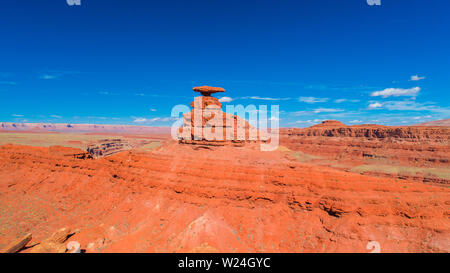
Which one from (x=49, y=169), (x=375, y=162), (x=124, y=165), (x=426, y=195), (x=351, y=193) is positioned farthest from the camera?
(x=375, y=162)

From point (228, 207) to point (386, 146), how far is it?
7859 centimetres

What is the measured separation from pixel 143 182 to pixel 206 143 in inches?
286

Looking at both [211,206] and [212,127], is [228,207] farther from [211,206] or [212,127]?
[212,127]

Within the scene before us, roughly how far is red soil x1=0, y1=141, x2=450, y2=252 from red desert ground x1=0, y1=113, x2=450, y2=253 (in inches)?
2.7

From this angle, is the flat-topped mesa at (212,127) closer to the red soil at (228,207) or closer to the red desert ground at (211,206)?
the red desert ground at (211,206)

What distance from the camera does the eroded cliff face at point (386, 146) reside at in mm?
56500

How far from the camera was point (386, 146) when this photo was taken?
69312 mm

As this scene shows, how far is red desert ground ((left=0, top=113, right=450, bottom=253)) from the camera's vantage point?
12219mm

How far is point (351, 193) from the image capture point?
1355 cm

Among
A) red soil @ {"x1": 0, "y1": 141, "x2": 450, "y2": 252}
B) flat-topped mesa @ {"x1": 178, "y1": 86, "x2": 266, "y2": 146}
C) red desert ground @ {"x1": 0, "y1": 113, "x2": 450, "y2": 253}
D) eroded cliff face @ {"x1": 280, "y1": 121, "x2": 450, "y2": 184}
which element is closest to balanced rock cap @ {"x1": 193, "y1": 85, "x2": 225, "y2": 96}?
flat-topped mesa @ {"x1": 178, "y1": 86, "x2": 266, "y2": 146}

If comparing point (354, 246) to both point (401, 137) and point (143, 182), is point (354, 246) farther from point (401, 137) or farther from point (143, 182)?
point (401, 137)

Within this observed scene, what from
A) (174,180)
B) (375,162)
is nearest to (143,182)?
(174,180)

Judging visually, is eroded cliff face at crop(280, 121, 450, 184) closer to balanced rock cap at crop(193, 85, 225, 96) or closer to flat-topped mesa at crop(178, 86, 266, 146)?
flat-topped mesa at crop(178, 86, 266, 146)

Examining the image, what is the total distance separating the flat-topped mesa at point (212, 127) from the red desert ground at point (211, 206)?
2.98ft
